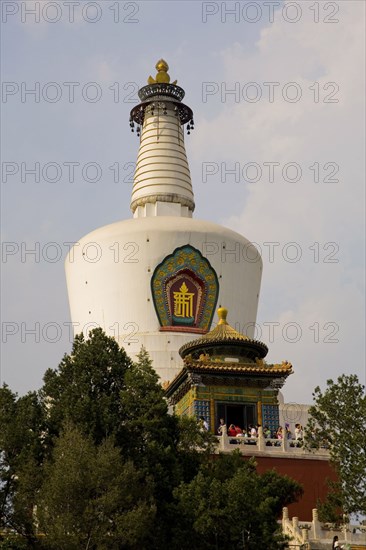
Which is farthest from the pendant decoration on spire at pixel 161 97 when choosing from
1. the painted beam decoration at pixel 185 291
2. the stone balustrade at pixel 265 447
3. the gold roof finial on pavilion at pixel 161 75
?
the stone balustrade at pixel 265 447

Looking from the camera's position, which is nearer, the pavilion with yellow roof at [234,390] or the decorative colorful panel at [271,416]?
the pavilion with yellow roof at [234,390]

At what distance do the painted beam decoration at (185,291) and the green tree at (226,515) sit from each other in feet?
50.0

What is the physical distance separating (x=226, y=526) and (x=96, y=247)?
18638 mm

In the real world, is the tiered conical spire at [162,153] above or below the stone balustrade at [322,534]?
above

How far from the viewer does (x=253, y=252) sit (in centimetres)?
3625

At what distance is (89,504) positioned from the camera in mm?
17484

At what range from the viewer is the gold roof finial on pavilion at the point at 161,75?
3900 centimetres

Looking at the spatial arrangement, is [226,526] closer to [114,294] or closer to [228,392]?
[228,392]

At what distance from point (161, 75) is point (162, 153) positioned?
9.99ft

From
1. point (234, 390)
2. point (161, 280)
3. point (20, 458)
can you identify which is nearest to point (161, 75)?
point (161, 280)

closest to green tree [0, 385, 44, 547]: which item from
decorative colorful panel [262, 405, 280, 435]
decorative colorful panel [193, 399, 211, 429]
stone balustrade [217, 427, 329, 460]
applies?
stone balustrade [217, 427, 329, 460]

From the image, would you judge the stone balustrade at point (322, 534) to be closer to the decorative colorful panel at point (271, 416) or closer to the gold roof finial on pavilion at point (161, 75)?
the decorative colorful panel at point (271, 416)

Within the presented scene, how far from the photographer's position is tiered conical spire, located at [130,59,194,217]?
123ft

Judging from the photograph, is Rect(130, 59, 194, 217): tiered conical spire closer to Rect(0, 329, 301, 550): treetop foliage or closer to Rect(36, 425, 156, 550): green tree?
Rect(0, 329, 301, 550): treetop foliage
